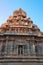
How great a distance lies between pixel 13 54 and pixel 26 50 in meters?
1.61

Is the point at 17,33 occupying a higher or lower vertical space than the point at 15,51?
higher

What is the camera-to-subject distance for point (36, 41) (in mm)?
18891

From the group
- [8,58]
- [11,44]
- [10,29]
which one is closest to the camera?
[8,58]

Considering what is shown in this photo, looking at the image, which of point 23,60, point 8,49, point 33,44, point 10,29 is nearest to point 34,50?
point 33,44

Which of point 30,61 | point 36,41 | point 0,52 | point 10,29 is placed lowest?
point 30,61

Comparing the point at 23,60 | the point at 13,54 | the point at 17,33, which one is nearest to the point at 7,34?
the point at 17,33

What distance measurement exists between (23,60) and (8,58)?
5.50ft

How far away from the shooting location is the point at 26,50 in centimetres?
1816

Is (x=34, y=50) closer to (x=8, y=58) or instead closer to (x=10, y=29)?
(x=8, y=58)

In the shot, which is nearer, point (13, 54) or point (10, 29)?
point (13, 54)

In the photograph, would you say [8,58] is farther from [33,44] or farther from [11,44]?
[33,44]

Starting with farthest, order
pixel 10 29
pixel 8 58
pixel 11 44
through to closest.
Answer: pixel 10 29 < pixel 11 44 < pixel 8 58

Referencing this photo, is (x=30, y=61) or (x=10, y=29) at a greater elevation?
(x=10, y=29)

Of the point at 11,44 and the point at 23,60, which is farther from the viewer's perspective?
the point at 11,44
